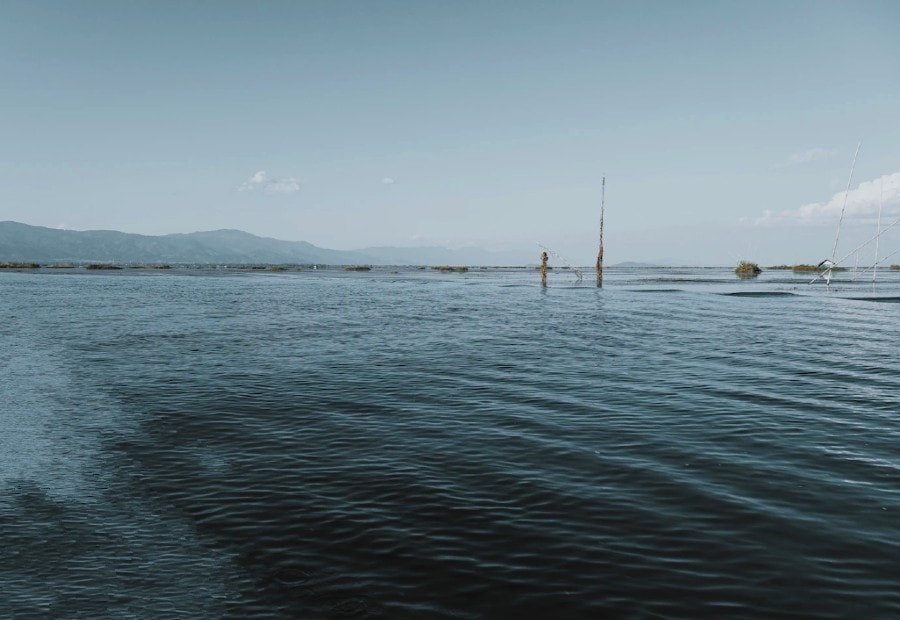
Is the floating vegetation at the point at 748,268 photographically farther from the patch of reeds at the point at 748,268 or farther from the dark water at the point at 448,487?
the dark water at the point at 448,487

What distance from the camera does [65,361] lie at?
29297 mm

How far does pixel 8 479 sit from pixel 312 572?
9129 mm

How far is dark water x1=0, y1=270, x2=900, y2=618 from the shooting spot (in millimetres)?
8867

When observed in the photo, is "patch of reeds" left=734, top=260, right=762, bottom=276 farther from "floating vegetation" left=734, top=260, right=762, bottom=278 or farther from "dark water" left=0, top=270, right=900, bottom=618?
"dark water" left=0, top=270, right=900, bottom=618

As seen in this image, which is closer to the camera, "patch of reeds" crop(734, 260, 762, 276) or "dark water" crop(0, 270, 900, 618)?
"dark water" crop(0, 270, 900, 618)

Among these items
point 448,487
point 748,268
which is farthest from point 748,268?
point 448,487

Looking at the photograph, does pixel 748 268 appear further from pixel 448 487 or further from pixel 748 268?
pixel 448 487

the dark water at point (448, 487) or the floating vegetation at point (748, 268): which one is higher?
the floating vegetation at point (748, 268)

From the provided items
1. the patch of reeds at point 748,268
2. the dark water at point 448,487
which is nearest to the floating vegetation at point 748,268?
the patch of reeds at point 748,268

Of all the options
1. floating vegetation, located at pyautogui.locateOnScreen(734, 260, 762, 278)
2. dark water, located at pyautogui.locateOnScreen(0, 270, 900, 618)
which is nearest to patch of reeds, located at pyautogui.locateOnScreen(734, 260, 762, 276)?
floating vegetation, located at pyautogui.locateOnScreen(734, 260, 762, 278)

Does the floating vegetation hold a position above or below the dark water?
above

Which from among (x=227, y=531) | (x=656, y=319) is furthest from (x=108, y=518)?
(x=656, y=319)

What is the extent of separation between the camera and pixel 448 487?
13.1m

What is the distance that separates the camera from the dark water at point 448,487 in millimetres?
8867
